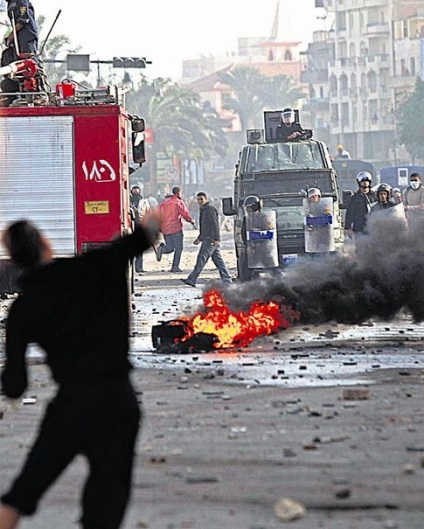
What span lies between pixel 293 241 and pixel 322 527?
62.8ft

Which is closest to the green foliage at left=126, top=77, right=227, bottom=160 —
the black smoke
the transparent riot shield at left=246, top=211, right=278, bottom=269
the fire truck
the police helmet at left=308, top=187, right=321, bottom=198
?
the police helmet at left=308, top=187, right=321, bottom=198

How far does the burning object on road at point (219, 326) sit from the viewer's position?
52.9ft

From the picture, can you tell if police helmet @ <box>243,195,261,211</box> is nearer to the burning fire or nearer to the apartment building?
the burning fire

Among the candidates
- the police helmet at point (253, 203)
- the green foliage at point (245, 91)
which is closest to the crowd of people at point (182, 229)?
the police helmet at point (253, 203)

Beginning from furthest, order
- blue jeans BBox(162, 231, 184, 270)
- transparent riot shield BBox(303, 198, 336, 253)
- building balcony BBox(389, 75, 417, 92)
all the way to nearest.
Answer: building balcony BBox(389, 75, 417, 92), blue jeans BBox(162, 231, 184, 270), transparent riot shield BBox(303, 198, 336, 253)

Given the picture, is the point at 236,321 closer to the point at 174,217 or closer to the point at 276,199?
the point at 276,199

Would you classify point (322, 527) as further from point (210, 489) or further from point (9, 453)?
point (9, 453)

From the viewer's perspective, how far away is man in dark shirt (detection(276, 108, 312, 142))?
2944cm

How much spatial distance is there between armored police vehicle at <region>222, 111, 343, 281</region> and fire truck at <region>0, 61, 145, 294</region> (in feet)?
14.9

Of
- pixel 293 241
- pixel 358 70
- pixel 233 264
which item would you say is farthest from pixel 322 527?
pixel 358 70

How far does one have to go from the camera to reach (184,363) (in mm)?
15227

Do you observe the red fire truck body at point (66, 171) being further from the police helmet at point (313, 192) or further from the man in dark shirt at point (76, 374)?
the man in dark shirt at point (76, 374)

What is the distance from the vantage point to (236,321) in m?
16.9

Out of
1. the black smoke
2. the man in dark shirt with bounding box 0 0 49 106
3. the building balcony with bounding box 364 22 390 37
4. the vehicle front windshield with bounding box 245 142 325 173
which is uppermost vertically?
the building balcony with bounding box 364 22 390 37
